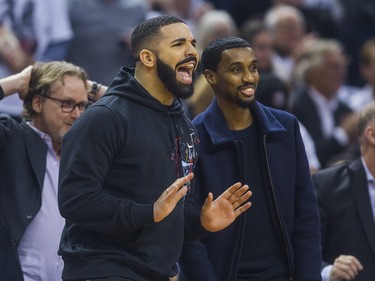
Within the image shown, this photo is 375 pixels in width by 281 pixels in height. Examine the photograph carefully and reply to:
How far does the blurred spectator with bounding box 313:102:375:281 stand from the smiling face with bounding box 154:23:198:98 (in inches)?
62.8

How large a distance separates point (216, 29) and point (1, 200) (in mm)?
4601

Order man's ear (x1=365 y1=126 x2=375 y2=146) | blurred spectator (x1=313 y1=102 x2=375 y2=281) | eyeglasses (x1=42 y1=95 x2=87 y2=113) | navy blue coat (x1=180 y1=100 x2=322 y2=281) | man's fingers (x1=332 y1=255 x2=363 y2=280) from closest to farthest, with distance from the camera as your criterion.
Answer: navy blue coat (x1=180 y1=100 x2=322 y2=281) < eyeglasses (x1=42 y1=95 x2=87 y2=113) < man's fingers (x1=332 y1=255 x2=363 y2=280) < blurred spectator (x1=313 y1=102 x2=375 y2=281) < man's ear (x1=365 y1=126 x2=375 y2=146)

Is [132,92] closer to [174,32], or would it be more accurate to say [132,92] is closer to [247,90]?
[174,32]

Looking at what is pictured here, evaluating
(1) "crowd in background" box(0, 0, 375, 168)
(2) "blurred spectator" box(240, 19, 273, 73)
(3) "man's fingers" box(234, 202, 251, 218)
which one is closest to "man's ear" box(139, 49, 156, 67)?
(3) "man's fingers" box(234, 202, 251, 218)

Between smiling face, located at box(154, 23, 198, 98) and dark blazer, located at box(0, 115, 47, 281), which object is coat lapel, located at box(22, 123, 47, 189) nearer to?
dark blazer, located at box(0, 115, 47, 281)

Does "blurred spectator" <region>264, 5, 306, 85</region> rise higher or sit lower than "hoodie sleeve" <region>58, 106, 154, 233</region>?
lower

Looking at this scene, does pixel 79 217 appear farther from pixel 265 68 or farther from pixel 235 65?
pixel 265 68

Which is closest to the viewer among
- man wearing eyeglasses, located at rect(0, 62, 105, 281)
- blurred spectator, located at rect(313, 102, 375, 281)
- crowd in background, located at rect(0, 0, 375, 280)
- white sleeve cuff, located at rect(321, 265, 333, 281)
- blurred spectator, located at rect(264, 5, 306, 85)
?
man wearing eyeglasses, located at rect(0, 62, 105, 281)

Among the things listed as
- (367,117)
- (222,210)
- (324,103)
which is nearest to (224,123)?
(222,210)

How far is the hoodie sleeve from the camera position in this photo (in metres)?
3.95

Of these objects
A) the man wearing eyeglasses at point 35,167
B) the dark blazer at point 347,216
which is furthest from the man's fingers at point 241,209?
the dark blazer at point 347,216

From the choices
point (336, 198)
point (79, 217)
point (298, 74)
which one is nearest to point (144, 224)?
point (79, 217)

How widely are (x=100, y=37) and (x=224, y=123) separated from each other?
4039 mm

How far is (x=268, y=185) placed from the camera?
477 centimetres
